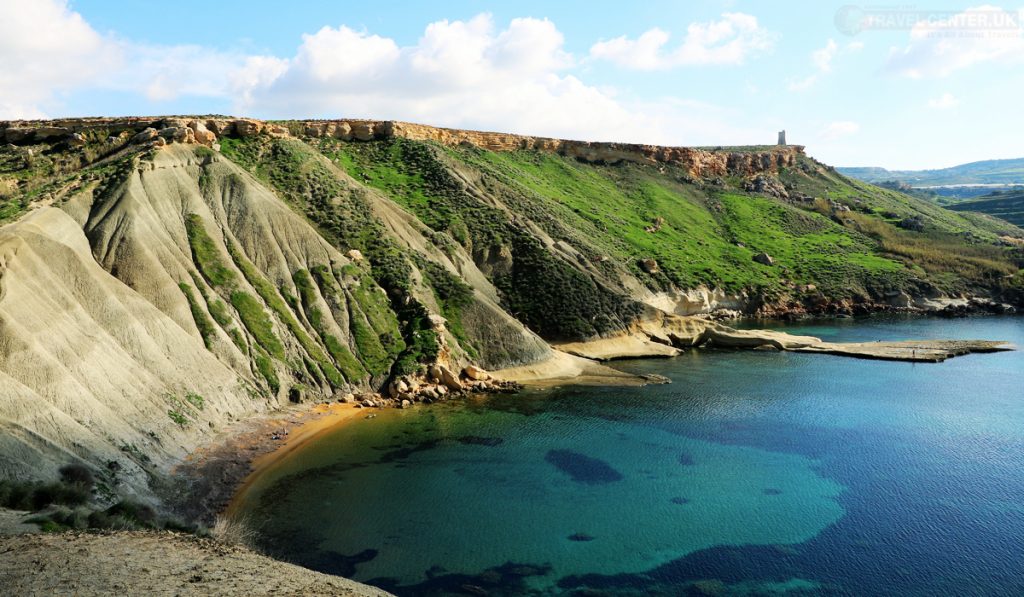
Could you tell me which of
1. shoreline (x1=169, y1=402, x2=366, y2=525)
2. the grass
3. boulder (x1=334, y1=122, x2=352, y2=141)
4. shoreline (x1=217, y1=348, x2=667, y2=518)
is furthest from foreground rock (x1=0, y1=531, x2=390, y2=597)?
boulder (x1=334, y1=122, x2=352, y2=141)

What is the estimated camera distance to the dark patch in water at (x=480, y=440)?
4444cm

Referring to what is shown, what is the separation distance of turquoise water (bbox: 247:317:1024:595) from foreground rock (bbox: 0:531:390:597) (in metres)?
5.87

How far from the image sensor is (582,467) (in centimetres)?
4062

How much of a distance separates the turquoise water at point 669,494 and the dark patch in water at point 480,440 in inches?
7.5

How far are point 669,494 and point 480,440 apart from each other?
46.8 ft

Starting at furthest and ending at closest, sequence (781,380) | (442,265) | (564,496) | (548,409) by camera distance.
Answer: (442,265) < (781,380) < (548,409) < (564,496)

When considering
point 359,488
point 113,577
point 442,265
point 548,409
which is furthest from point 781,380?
point 113,577

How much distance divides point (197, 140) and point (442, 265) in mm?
30802

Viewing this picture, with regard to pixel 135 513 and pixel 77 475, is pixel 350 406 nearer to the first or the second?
pixel 77 475

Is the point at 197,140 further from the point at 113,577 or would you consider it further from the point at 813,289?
the point at 813,289

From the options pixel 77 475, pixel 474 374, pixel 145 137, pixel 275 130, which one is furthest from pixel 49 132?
pixel 77 475

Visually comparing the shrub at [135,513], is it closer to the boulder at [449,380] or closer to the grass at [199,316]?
the grass at [199,316]

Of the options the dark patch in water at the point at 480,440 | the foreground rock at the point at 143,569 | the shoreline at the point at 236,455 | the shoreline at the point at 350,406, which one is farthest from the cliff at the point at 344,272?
the dark patch in water at the point at 480,440

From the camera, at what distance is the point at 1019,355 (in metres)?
71.8
